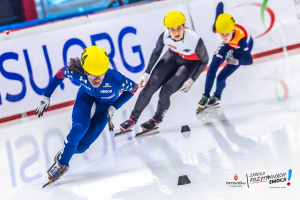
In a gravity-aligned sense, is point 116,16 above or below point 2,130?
above

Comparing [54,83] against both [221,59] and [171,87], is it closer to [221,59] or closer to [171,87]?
[171,87]

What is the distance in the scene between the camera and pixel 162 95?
404cm

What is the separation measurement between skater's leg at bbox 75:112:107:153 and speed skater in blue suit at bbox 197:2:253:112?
63.8 inches

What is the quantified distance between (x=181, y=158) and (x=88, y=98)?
1.04 metres

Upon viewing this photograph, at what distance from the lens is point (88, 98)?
334 centimetres

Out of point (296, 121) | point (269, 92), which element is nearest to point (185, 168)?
point (296, 121)

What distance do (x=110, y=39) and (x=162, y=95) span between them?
2590 millimetres

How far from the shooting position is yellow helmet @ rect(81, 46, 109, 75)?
2.79 m

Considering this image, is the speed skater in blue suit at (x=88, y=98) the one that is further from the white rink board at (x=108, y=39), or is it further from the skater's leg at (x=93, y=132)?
the white rink board at (x=108, y=39)

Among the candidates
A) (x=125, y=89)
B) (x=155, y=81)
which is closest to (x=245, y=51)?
(x=155, y=81)

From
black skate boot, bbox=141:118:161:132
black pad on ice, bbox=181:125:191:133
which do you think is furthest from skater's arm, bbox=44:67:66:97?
black pad on ice, bbox=181:125:191:133

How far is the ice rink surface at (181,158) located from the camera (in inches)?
91.7

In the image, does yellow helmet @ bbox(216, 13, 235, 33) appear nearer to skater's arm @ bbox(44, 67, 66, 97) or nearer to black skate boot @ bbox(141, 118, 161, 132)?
black skate boot @ bbox(141, 118, 161, 132)

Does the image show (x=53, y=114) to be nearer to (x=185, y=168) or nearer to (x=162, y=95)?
(x=162, y=95)
